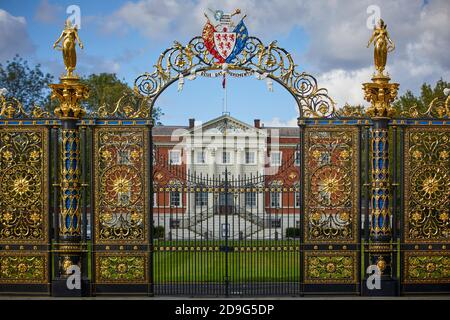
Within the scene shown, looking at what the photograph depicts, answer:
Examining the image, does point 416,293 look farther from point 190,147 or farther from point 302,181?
point 190,147

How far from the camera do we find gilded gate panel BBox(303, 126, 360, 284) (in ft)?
36.8

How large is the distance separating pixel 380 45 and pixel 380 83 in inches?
27.0

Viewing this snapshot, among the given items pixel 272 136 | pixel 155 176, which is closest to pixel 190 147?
pixel 272 136

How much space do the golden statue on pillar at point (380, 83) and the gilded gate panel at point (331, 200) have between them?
0.55 metres

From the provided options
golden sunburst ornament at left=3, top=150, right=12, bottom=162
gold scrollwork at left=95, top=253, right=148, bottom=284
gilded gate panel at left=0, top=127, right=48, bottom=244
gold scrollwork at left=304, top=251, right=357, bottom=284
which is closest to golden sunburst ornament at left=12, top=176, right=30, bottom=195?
gilded gate panel at left=0, top=127, right=48, bottom=244

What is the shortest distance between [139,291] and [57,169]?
2.67 metres

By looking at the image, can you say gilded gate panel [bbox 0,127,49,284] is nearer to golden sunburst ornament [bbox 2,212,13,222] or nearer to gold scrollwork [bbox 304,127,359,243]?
golden sunburst ornament [bbox 2,212,13,222]

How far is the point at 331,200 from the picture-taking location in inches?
445

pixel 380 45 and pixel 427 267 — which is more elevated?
pixel 380 45

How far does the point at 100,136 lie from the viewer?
37.2ft

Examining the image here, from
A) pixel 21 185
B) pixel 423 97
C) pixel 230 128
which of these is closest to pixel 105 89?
pixel 230 128

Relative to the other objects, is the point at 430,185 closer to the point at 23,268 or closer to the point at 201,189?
the point at 201,189

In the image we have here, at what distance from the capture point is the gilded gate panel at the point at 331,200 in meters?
11.2

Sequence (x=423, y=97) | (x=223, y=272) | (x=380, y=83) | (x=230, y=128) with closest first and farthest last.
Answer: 1. (x=380, y=83)
2. (x=223, y=272)
3. (x=423, y=97)
4. (x=230, y=128)
